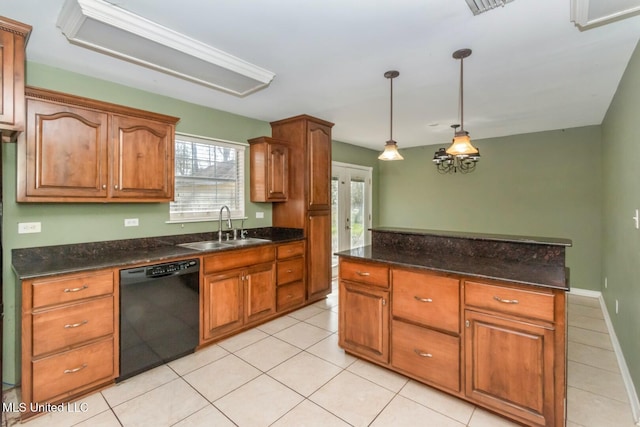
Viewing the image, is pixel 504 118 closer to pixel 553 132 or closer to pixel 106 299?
pixel 553 132

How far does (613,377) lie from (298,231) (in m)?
3.28

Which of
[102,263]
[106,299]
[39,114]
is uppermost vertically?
[39,114]

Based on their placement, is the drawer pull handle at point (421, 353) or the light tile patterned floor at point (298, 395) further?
the drawer pull handle at point (421, 353)

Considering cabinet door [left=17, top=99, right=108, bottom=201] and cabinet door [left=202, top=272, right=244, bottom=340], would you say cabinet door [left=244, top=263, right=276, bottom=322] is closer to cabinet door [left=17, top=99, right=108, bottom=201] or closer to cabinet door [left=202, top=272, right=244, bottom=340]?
cabinet door [left=202, top=272, right=244, bottom=340]

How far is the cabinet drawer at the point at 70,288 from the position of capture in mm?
1960

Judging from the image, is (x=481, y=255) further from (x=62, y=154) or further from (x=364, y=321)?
(x=62, y=154)

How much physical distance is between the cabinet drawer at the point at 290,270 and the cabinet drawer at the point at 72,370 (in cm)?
177

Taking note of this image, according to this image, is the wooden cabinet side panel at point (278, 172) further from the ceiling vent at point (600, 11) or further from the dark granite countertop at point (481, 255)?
the ceiling vent at point (600, 11)

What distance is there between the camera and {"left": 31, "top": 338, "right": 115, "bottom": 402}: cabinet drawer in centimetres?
197

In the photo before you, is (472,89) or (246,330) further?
(246,330)

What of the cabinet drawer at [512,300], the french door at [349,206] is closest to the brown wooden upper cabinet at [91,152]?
the cabinet drawer at [512,300]

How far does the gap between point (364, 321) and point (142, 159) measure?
8.16 ft

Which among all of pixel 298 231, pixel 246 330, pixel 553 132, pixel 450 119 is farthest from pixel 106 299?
pixel 553 132

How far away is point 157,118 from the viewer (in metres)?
2.81
